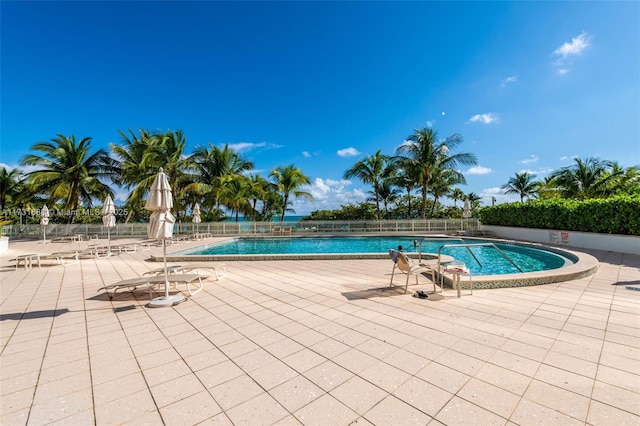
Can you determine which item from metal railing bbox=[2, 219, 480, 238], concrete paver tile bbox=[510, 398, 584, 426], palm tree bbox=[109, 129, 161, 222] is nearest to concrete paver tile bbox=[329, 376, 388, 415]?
concrete paver tile bbox=[510, 398, 584, 426]

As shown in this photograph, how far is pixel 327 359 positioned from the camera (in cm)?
274

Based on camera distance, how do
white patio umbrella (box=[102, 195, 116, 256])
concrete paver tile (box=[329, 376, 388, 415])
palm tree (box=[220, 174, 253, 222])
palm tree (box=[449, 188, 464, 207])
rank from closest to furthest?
1. concrete paver tile (box=[329, 376, 388, 415])
2. white patio umbrella (box=[102, 195, 116, 256])
3. palm tree (box=[220, 174, 253, 222])
4. palm tree (box=[449, 188, 464, 207])

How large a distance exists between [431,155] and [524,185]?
715 inches

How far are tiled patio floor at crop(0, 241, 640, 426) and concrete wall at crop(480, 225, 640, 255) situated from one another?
22.7 feet

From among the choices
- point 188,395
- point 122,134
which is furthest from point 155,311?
point 122,134

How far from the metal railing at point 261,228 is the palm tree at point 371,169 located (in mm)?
4840

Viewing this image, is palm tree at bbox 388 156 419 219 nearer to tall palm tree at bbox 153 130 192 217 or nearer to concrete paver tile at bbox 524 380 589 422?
tall palm tree at bbox 153 130 192 217

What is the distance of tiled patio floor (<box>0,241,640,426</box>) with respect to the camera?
1982mm

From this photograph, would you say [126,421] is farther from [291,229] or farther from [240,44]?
[291,229]

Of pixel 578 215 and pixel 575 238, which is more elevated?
pixel 578 215

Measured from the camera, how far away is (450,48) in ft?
38.4

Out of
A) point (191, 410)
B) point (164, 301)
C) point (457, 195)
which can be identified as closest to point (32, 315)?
point (164, 301)

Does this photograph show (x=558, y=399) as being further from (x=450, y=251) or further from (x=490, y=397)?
(x=450, y=251)

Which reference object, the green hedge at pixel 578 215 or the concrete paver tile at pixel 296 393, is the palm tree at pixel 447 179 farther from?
the concrete paver tile at pixel 296 393
